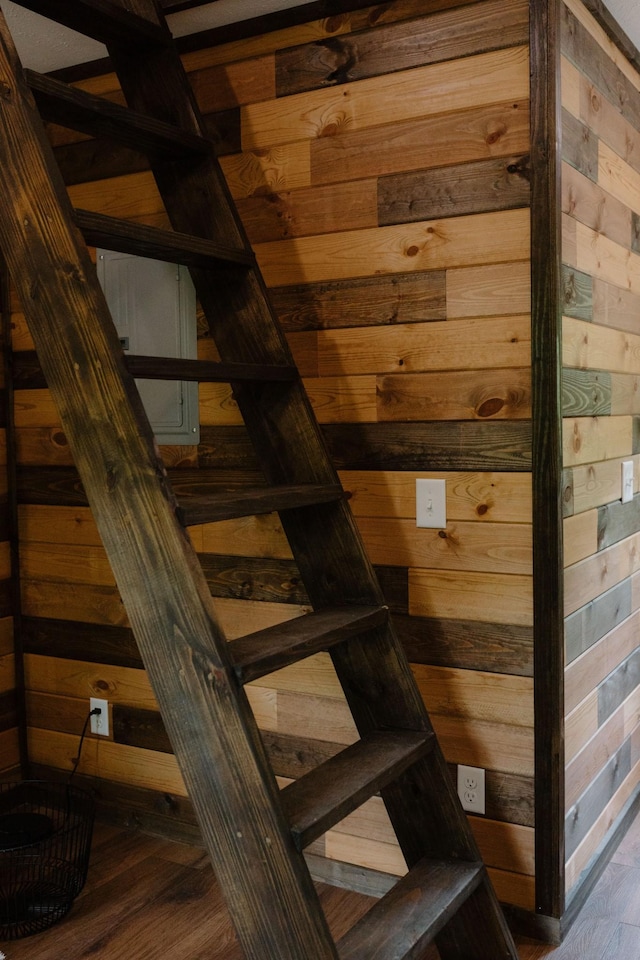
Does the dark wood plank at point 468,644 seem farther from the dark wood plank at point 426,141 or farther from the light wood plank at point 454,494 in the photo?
the dark wood plank at point 426,141

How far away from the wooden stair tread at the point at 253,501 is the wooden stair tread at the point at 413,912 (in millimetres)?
838

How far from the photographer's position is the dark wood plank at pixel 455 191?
6.98 feet

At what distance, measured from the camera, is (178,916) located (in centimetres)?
237

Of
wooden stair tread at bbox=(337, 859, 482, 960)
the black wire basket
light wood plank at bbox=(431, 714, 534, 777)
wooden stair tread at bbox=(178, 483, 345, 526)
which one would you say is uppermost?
wooden stair tread at bbox=(178, 483, 345, 526)

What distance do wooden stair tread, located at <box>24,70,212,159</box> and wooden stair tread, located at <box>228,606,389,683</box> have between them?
44.1 inches

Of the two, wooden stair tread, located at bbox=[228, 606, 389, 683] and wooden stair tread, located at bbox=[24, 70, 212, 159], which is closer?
wooden stair tread, located at bbox=[228, 606, 389, 683]

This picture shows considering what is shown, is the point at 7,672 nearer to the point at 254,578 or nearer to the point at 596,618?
the point at 254,578

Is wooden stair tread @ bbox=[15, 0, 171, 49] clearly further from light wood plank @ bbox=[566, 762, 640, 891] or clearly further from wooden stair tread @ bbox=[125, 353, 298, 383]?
light wood plank @ bbox=[566, 762, 640, 891]

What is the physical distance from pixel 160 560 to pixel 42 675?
59.8 inches

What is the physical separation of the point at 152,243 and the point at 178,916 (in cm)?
169

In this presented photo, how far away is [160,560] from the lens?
5.61ft

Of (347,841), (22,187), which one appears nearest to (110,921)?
(347,841)

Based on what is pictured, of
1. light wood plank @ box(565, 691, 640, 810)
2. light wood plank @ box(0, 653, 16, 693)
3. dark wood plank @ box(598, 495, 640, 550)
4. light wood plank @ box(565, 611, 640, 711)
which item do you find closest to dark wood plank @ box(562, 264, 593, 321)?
dark wood plank @ box(598, 495, 640, 550)

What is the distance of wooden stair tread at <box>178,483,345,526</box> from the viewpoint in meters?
1.73
